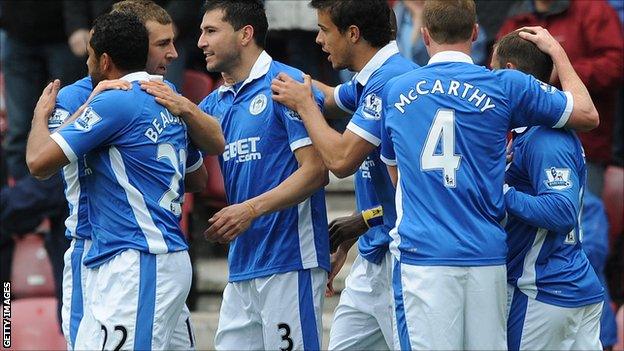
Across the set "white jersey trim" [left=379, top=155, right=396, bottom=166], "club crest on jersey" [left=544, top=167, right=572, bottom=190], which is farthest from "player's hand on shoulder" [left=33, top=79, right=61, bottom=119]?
"club crest on jersey" [left=544, top=167, right=572, bottom=190]

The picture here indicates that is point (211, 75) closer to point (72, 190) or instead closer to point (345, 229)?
point (345, 229)

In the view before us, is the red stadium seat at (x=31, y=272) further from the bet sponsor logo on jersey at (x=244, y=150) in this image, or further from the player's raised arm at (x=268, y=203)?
the player's raised arm at (x=268, y=203)

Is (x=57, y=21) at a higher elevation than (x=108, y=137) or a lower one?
higher

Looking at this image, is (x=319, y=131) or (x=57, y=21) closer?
(x=319, y=131)

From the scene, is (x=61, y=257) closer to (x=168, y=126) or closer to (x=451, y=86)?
(x=168, y=126)

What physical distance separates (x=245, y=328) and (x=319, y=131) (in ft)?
3.87

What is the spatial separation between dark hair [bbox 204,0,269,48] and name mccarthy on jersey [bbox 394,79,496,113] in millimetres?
1368

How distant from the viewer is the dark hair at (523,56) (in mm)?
7035

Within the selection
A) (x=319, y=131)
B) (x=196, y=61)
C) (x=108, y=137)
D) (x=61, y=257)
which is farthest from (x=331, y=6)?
(x=196, y=61)

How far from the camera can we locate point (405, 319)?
6590mm

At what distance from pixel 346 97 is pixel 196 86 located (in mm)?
3512

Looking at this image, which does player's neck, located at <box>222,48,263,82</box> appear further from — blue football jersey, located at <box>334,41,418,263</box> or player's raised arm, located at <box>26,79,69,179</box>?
player's raised arm, located at <box>26,79,69,179</box>

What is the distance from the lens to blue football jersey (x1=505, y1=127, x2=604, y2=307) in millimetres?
6738

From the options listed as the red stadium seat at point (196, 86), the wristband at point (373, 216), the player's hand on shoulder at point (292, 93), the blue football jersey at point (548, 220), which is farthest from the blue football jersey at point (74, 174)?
the red stadium seat at point (196, 86)
